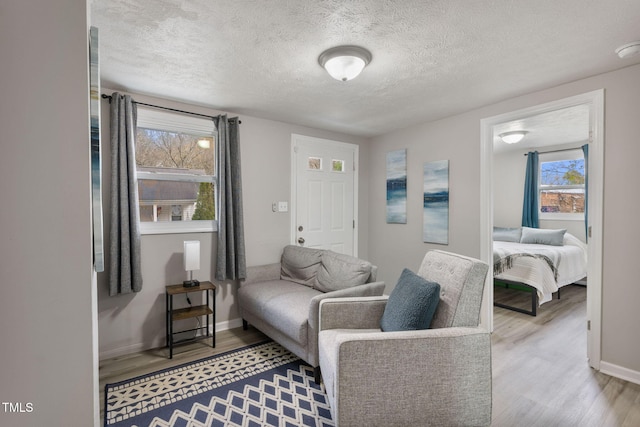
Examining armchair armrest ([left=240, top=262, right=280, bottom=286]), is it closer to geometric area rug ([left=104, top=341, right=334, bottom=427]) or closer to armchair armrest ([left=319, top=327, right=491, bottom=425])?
geometric area rug ([left=104, top=341, right=334, bottom=427])

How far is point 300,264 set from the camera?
334cm

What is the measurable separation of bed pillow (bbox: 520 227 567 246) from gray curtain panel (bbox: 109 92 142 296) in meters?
5.93

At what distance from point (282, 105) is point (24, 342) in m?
2.76

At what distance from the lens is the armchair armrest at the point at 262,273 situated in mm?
3291

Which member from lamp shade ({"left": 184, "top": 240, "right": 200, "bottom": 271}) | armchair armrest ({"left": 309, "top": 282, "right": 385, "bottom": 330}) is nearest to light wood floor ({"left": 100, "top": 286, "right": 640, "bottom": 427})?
lamp shade ({"left": 184, "top": 240, "right": 200, "bottom": 271})

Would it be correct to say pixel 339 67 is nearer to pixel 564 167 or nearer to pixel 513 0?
pixel 513 0

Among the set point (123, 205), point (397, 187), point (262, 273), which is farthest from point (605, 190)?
point (123, 205)

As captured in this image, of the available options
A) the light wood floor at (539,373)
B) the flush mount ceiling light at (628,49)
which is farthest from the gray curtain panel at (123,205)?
the flush mount ceiling light at (628,49)

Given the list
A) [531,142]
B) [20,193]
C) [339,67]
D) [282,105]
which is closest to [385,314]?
[339,67]

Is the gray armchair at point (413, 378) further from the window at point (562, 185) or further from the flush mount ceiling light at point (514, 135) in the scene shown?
the window at point (562, 185)


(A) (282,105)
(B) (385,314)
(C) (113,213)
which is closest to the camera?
(B) (385,314)

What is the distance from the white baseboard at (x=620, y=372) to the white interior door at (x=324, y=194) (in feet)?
9.16

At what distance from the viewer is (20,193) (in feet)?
2.78

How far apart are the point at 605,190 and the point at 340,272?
2.28 metres
